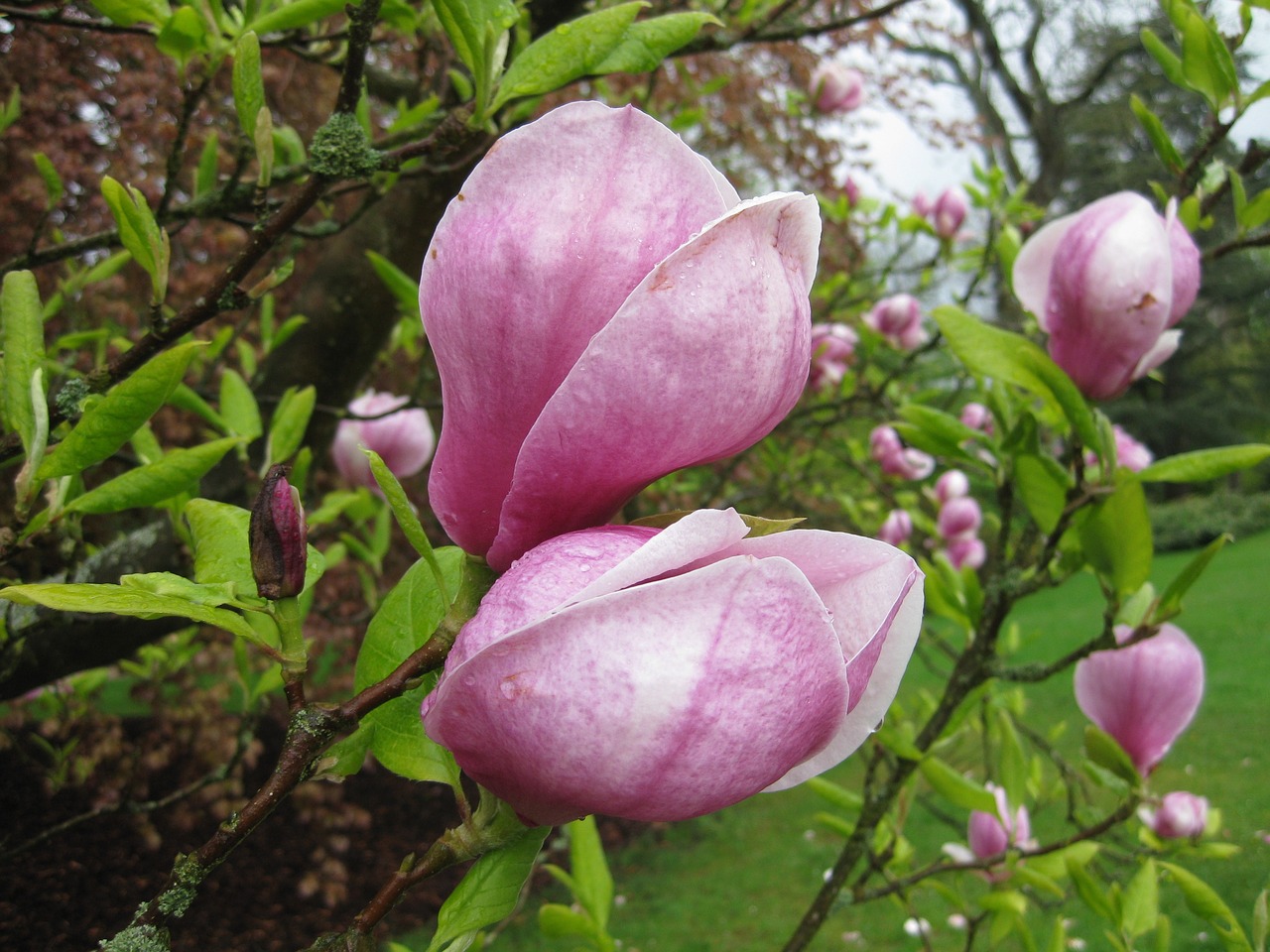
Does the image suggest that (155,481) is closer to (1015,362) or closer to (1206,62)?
(1015,362)

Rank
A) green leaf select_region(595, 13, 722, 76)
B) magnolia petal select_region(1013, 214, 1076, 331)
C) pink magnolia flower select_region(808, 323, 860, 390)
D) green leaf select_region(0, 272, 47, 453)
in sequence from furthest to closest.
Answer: pink magnolia flower select_region(808, 323, 860, 390), magnolia petal select_region(1013, 214, 1076, 331), green leaf select_region(595, 13, 722, 76), green leaf select_region(0, 272, 47, 453)

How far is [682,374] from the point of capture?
14.4 inches

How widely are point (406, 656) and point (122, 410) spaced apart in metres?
0.21

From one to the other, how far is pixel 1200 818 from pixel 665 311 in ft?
4.98

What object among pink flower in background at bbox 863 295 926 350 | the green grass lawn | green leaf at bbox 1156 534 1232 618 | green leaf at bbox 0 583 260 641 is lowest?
the green grass lawn

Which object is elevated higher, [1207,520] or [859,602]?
[859,602]

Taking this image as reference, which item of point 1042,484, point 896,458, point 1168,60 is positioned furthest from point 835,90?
point 1042,484

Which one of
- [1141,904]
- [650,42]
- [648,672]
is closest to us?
[648,672]

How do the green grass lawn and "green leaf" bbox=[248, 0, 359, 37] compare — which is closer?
"green leaf" bbox=[248, 0, 359, 37]

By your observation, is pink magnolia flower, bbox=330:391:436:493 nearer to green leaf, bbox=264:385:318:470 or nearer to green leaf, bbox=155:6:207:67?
green leaf, bbox=264:385:318:470

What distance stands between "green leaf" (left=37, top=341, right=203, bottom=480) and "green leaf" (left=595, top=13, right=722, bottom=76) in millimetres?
371

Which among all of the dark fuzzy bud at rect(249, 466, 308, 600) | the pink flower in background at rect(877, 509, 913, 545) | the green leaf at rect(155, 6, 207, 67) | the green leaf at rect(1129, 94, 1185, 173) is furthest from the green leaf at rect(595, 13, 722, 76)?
the pink flower in background at rect(877, 509, 913, 545)

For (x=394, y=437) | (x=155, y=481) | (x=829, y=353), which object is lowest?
(x=829, y=353)

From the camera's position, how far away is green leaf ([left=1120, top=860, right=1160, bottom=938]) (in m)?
1.08
